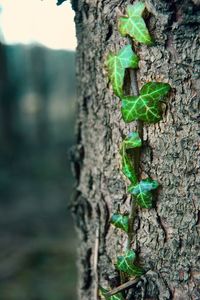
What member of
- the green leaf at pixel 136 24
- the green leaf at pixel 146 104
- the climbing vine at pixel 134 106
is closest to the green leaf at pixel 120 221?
the climbing vine at pixel 134 106

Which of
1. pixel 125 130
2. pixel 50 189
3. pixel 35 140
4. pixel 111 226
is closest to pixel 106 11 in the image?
pixel 125 130

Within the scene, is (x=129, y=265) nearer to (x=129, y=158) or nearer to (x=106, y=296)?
(x=106, y=296)

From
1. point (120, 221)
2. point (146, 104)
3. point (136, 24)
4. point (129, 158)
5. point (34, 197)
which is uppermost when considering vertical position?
point (136, 24)

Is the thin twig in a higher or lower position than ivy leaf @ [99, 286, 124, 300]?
higher

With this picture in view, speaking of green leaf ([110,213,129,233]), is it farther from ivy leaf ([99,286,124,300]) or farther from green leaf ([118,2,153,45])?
green leaf ([118,2,153,45])

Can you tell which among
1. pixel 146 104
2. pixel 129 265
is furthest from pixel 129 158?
pixel 129 265

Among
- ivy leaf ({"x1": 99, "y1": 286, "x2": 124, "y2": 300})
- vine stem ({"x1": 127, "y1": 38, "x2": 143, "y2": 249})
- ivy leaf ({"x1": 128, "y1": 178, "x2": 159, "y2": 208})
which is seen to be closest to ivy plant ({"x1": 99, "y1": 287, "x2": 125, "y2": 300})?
ivy leaf ({"x1": 99, "y1": 286, "x2": 124, "y2": 300})

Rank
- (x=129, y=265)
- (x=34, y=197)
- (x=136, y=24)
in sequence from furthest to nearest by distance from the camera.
Answer: (x=34, y=197) → (x=129, y=265) → (x=136, y=24)

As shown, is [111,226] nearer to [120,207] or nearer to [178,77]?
[120,207]
